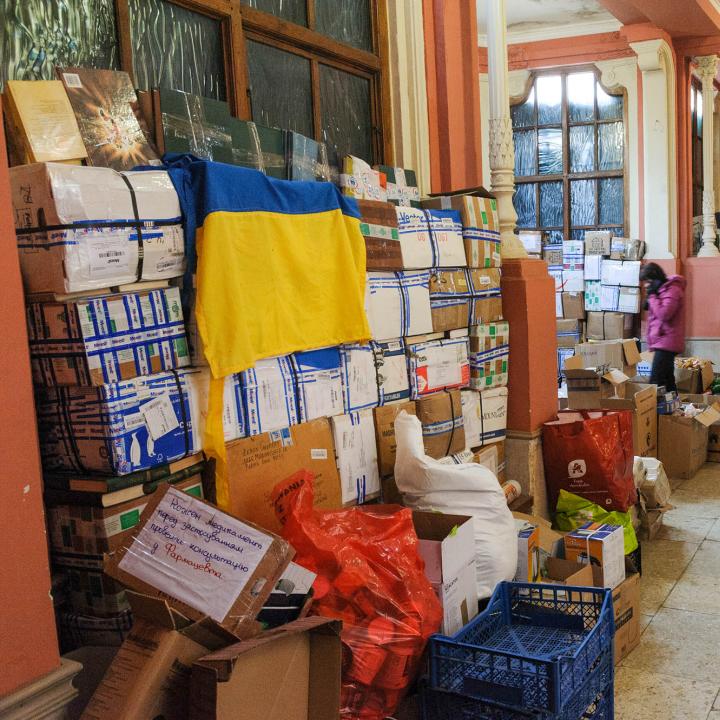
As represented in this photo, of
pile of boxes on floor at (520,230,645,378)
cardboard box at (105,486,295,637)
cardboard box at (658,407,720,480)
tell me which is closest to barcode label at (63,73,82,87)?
cardboard box at (105,486,295,637)

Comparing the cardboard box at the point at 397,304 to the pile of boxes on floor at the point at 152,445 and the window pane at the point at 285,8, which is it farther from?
the window pane at the point at 285,8

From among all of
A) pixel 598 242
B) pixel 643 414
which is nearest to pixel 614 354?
pixel 643 414

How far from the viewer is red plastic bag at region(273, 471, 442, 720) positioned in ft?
7.02

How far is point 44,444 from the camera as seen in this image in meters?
2.22

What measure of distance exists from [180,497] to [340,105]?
91.0 inches

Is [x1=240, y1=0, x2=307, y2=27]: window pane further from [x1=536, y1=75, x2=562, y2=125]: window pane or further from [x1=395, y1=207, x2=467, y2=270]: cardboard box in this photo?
[x1=536, y1=75, x2=562, y2=125]: window pane

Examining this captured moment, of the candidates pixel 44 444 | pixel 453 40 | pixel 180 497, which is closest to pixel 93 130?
pixel 44 444

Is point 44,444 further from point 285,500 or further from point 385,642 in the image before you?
point 385,642

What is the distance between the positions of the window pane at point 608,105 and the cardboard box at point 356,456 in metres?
6.98

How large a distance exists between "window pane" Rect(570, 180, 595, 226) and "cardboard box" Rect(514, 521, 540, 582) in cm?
663

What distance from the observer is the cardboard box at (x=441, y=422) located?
3330mm

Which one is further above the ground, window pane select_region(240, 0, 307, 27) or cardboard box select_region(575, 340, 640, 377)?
window pane select_region(240, 0, 307, 27)

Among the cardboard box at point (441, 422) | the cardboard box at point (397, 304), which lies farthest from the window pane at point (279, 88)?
the cardboard box at point (441, 422)

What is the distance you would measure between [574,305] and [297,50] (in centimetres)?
582
